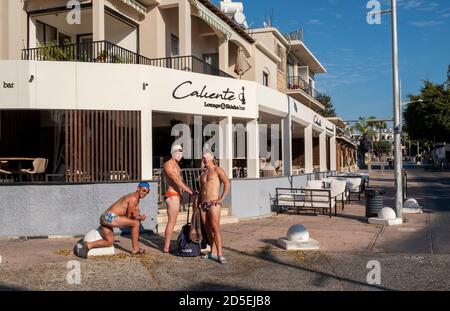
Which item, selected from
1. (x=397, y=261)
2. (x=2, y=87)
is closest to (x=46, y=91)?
(x=2, y=87)

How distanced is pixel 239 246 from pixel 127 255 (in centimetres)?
218

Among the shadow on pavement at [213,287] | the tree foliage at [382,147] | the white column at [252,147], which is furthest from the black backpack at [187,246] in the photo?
the tree foliage at [382,147]

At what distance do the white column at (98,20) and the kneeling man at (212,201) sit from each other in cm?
706

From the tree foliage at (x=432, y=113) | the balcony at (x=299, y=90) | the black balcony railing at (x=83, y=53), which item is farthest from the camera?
the tree foliage at (x=432, y=113)

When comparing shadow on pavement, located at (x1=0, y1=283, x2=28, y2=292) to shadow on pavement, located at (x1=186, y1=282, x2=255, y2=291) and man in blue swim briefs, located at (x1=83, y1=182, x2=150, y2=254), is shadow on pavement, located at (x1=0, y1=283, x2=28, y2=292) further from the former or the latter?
shadow on pavement, located at (x1=186, y1=282, x2=255, y2=291)

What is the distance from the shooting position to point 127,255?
324 inches

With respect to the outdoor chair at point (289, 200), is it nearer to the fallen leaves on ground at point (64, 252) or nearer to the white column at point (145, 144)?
the white column at point (145, 144)

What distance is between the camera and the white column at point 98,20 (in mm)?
13211

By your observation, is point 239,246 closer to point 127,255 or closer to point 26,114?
point 127,255

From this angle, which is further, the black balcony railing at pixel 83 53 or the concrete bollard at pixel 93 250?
the black balcony railing at pixel 83 53

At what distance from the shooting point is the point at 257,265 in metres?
7.56

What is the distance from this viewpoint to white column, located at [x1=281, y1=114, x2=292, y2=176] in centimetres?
1761

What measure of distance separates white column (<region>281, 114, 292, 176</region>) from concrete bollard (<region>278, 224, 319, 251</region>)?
28.9 ft

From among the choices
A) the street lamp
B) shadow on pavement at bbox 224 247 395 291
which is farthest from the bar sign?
the street lamp
